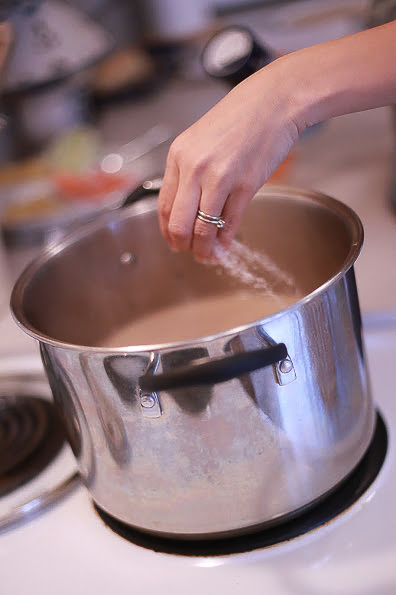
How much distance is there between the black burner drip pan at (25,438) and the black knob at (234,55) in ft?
1.41

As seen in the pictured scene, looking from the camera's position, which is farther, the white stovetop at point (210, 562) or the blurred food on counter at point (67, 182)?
the blurred food on counter at point (67, 182)

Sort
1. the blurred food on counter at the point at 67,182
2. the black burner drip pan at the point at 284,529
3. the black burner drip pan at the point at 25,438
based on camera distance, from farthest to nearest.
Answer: the blurred food on counter at the point at 67,182, the black burner drip pan at the point at 25,438, the black burner drip pan at the point at 284,529

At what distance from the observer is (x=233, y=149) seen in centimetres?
46

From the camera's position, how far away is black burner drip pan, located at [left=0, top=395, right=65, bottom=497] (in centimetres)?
61

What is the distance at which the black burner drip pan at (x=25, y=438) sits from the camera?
609 mm

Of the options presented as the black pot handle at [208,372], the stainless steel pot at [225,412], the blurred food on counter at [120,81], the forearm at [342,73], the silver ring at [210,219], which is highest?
the forearm at [342,73]

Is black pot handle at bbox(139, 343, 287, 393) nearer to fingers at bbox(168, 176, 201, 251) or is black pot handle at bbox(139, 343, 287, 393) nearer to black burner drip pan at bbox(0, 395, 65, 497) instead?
fingers at bbox(168, 176, 201, 251)

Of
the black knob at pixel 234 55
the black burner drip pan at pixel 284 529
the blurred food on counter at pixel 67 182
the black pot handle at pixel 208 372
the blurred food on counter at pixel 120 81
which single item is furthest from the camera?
the blurred food on counter at pixel 120 81

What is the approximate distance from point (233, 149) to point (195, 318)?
0.28m

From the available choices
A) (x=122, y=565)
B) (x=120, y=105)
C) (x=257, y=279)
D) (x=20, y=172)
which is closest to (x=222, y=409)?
(x=122, y=565)

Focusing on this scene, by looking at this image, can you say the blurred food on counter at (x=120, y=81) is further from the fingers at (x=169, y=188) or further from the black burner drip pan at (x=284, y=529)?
the black burner drip pan at (x=284, y=529)

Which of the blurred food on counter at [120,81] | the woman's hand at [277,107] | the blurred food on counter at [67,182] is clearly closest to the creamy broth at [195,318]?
the woman's hand at [277,107]

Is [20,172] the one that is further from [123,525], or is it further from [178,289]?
[123,525]

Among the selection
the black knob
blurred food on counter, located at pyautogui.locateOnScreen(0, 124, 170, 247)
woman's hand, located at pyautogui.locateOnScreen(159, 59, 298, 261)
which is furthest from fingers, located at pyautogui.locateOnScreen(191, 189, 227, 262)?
blurred food on counter, located at pyautogui.locateOnScreen(0, 124, 170, 247)
